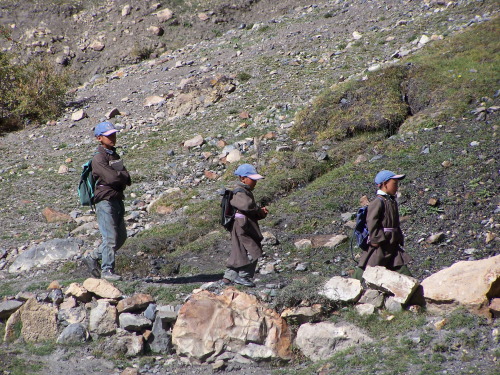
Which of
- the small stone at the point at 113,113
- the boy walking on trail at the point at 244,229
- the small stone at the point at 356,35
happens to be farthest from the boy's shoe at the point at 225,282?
the small stone at the point at 356,35

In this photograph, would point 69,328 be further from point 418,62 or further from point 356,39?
point 356,39

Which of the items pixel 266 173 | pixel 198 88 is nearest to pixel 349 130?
pixel 266 173

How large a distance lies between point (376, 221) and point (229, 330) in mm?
1771

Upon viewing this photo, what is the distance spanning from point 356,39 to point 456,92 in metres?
6.55

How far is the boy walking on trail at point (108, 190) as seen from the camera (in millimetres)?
6297

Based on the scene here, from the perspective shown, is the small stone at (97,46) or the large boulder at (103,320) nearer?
the large boulder at (103,320)

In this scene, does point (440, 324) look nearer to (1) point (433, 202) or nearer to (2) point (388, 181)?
(2) point (388, 181)

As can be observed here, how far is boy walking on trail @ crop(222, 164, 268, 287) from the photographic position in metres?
5.93

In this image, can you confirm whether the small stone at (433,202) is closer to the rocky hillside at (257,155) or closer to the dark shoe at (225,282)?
the rocky hillside at (257,155)

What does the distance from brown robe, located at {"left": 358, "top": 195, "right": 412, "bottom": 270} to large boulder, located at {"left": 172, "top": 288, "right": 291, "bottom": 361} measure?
116 cm

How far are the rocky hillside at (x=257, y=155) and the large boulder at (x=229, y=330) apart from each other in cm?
28

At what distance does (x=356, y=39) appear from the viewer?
17.5m

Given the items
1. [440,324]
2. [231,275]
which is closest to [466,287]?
[440,324]

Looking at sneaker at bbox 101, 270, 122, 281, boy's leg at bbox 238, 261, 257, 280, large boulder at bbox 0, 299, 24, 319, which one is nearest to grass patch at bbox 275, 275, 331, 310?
boy's leg at bbox 238, 261, 257, 280
